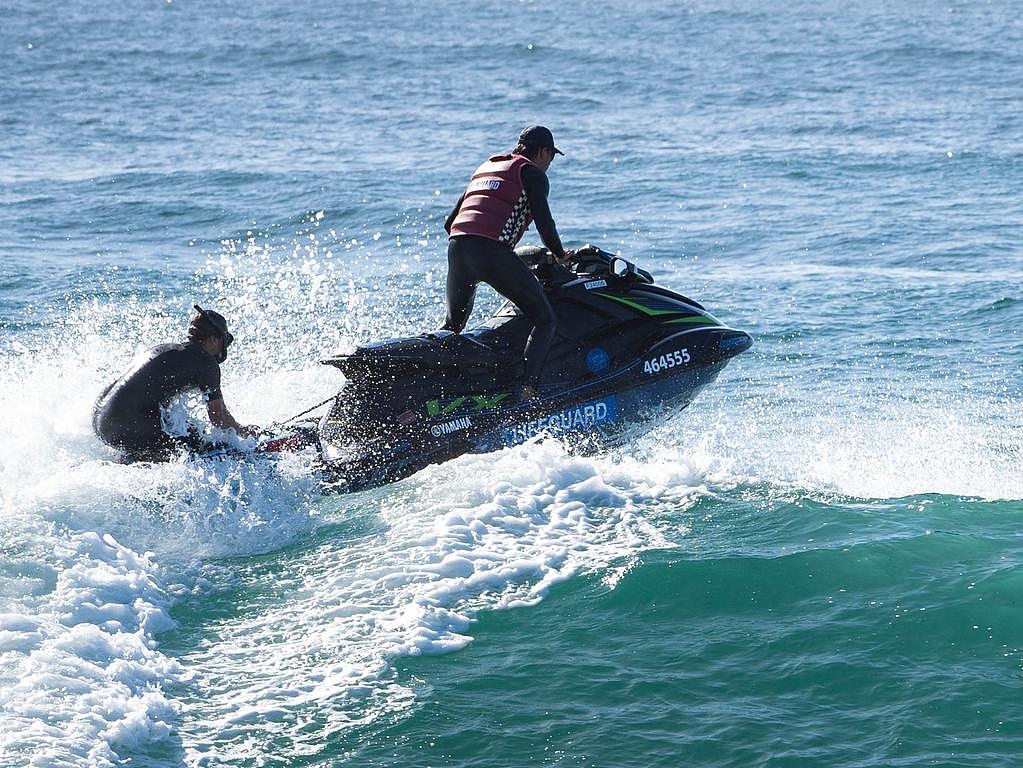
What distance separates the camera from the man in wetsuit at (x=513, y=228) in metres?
7.60

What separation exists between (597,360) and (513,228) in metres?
0.97

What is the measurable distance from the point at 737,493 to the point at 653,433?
4.75 ft

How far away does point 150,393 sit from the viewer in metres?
7.06

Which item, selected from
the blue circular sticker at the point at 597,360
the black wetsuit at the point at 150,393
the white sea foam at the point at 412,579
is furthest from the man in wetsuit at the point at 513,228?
the black wetsuit at the point at 150,393

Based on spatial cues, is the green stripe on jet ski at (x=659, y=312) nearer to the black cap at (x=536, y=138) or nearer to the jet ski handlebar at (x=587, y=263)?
the jet ski handlebar at (x=587, y=263)

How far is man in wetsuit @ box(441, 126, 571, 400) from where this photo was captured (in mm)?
7602

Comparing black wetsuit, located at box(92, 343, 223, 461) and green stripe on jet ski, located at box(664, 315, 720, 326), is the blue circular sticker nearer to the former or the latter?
green stripe on jet ski, located at box(664, 315, 720, 326)

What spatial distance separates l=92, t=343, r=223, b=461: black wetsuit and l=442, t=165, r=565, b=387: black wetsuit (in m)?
1.57

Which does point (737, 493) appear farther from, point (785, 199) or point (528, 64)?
point (528, 64)

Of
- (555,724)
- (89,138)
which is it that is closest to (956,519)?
(555,724)

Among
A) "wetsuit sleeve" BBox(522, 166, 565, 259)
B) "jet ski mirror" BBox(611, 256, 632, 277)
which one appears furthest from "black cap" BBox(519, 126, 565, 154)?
"jet ski mirror" BBox(611, 256, 632, 277)

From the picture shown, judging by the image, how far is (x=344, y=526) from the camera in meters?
7.38

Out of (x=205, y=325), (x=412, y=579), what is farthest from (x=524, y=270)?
(x=412, y=579)

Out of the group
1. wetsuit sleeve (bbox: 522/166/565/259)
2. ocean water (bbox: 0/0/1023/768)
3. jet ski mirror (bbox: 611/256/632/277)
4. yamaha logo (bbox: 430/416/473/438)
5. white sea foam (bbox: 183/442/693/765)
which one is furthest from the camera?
jet ski mirror (bbox: 611/256/632/277)
